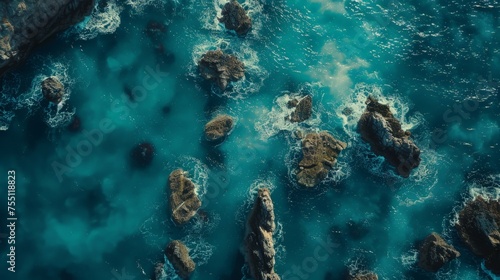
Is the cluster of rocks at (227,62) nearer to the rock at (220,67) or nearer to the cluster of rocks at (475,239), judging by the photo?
the rock at (220,67)

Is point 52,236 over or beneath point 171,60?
beneath

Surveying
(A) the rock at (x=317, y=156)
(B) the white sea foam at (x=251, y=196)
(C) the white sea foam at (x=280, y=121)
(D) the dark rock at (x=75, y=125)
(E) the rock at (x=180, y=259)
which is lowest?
(E) the rock at (x=180, y=259)

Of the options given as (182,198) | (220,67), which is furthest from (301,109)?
(182,198)

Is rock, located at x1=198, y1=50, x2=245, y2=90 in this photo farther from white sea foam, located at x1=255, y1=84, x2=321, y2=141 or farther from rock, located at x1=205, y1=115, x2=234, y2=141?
white sea foam, located at x1=255, y1=84, x2=321, y2=141

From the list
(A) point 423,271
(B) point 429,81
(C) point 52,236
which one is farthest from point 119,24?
(A) point 423,271

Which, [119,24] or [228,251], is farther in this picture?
[119,24]

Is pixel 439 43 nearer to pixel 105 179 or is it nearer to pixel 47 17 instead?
pixel 105 179

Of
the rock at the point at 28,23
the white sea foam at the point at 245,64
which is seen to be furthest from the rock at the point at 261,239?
the rock at the point at 28,23
